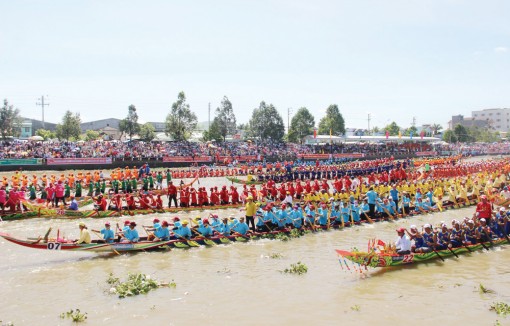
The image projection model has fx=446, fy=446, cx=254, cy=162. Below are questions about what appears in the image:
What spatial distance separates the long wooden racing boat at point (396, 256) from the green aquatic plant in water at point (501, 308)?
269 cm

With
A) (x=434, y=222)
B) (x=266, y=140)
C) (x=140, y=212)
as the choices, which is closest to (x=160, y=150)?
(x=266, y=140)

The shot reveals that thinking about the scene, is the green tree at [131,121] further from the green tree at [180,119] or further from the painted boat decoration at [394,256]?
the painted boat decoration at [394,256]

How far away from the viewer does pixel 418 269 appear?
499 inches

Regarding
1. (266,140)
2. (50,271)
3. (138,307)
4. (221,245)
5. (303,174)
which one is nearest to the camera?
(138,307)

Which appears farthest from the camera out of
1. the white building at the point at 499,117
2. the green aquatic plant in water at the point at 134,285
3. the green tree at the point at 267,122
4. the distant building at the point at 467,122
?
the white building at the point at 499,117

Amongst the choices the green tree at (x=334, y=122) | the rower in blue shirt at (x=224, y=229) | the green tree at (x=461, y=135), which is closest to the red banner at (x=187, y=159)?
the rower in blue shirt at (x=224, y=229)

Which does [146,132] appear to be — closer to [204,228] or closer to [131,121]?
[131,121]

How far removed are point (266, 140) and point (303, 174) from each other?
33472 mm

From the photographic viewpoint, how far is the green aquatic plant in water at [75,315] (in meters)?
9.47

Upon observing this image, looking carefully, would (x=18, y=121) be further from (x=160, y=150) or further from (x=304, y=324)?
(x=304, y=324)

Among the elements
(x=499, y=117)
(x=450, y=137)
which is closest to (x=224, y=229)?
(x=450, y=137)

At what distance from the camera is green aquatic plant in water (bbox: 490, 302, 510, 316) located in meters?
9.76

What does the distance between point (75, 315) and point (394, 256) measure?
26.5ft

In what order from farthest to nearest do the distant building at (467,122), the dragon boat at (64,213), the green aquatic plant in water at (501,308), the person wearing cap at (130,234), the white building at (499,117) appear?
the white building at (499,117) < the distant building at (467,122) < the dragon boat at (64,213) < the person wearing cap at (130,234) < the green aquatic plant in water at (501,308)
